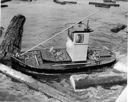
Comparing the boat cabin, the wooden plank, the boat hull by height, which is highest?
the boat cabin

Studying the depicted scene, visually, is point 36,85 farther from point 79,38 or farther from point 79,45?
point 79,38

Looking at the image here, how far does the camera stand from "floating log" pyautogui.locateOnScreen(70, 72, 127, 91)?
13742 mm

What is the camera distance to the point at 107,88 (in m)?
14.3

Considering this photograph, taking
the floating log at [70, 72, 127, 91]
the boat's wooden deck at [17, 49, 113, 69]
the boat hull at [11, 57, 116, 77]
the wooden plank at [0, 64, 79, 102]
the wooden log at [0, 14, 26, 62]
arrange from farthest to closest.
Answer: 1. the wooden log at [0, 14, 26, 62]
2. the boat's wooden deck at [17, 49, 113, 69]
3. the boat hull at [11, 57, 116, 77]
4. the floating log at [70, 72, 127, 91]
5. the wooden plank at [0, 64, 79, 102]

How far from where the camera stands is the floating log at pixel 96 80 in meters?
13.7

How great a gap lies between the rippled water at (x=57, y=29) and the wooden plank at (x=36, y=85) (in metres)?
0.29

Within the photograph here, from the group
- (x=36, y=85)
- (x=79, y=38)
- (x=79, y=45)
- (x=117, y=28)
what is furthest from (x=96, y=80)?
(x=117, y=28)

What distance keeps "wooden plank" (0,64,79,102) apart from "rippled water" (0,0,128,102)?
0.96 ft

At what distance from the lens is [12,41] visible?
17719 mm

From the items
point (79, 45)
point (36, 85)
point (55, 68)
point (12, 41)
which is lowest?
point (36, 85)

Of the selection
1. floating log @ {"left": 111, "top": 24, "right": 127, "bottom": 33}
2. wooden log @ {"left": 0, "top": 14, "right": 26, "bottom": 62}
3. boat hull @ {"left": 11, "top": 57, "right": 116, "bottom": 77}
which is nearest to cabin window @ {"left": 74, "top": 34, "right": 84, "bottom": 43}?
boat hull @ {"left": 11, "top": 57, "right": 116, "bottom": 77}

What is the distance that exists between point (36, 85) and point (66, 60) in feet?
8.28

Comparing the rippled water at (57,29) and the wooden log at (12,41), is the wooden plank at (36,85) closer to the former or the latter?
the rippled water at (57,29)

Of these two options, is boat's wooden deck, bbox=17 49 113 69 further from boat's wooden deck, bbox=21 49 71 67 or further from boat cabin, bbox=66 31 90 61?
boat cabin, bbox=66 31 90 61
